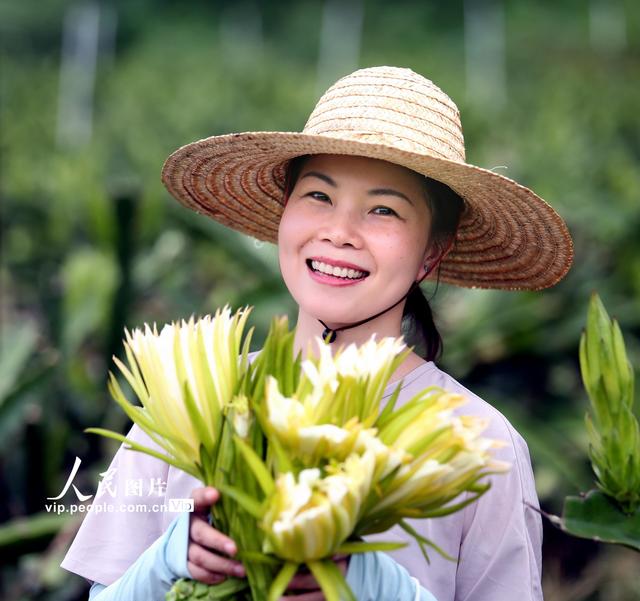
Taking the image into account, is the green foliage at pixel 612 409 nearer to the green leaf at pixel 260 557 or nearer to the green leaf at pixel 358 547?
the green leaf at pixel 358 547

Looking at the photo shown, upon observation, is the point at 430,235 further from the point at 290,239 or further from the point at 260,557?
the point at 260,557

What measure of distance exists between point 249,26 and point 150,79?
11.5 meters

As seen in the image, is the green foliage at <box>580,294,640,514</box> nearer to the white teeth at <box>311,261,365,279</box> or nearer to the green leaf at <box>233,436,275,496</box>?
the white teeth at <box>311,261,365,279</box>

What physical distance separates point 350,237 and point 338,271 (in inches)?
3.0

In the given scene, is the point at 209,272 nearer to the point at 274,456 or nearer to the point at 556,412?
the point at 556,412

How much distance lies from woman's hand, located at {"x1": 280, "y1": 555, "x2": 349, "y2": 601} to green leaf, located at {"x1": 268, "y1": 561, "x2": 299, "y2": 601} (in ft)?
0.21

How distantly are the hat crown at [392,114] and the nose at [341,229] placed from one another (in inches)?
6.2

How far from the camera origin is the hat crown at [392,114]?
2.11m

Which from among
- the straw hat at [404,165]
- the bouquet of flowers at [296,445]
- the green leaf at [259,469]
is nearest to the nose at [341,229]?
the straw hat at [404,165]

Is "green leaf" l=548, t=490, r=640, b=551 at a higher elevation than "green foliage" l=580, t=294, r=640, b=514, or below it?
below

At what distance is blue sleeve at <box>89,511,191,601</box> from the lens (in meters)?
1.69

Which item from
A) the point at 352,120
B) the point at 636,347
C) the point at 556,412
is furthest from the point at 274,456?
the point at 636,347

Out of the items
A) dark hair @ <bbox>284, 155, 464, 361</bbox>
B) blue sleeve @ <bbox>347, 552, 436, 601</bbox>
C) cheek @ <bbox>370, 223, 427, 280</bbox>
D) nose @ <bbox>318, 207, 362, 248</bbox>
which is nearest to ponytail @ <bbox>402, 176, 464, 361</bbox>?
dark hair @ <bbox>284, 155, 464, 361</bbox>

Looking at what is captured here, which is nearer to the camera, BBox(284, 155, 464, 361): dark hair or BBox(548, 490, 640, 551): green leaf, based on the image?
BBox(548, 490, 640, 551): green leaf
